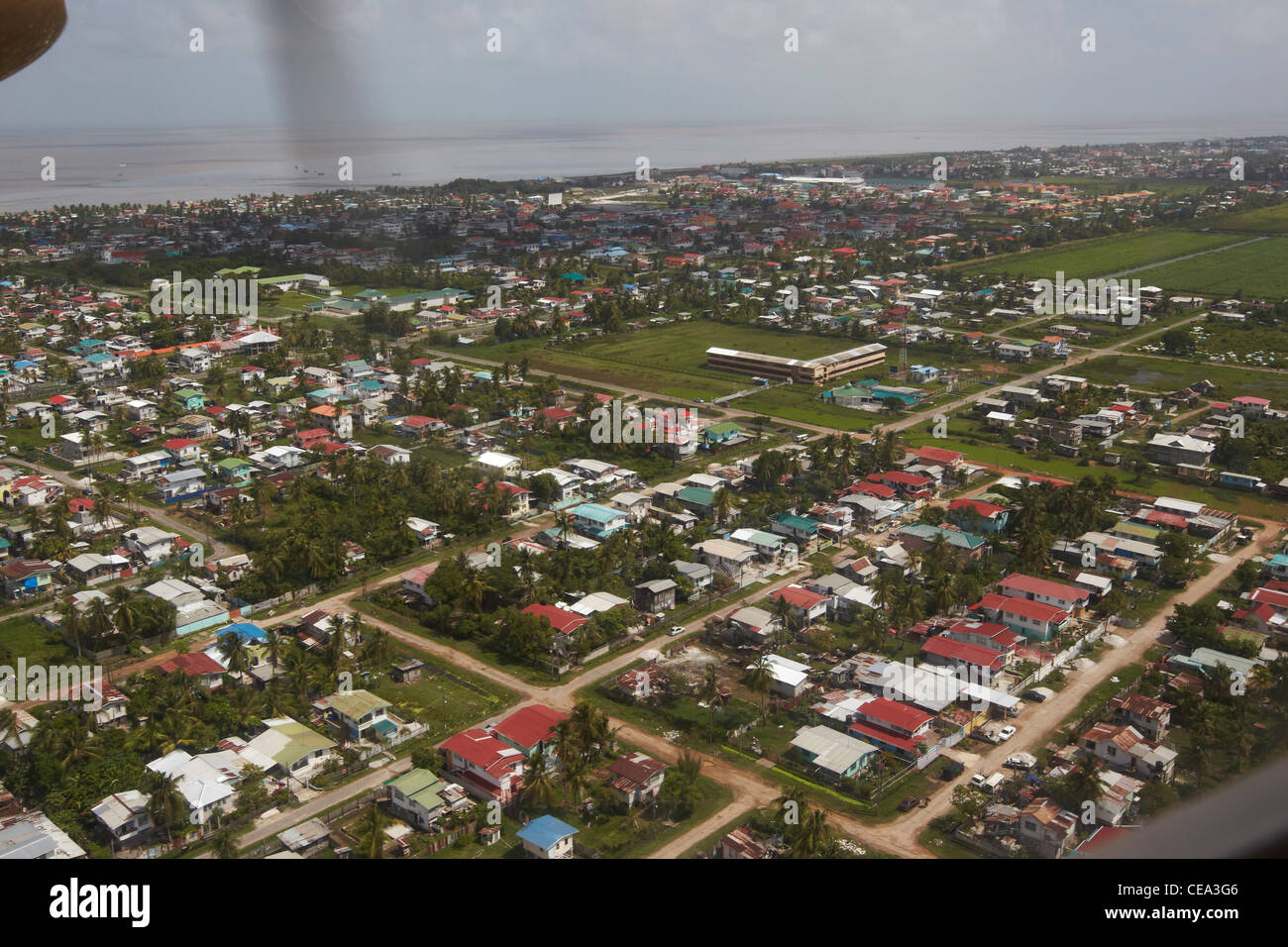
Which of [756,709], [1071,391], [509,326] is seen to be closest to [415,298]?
[509,326]

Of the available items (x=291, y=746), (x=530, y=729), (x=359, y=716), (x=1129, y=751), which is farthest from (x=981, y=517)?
(x=291, y=746)

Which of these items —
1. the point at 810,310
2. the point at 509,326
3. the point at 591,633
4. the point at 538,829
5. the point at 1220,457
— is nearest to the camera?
the point at 538,829

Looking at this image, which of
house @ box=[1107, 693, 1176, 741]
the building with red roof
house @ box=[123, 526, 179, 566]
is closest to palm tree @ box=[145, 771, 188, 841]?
the building with red roof

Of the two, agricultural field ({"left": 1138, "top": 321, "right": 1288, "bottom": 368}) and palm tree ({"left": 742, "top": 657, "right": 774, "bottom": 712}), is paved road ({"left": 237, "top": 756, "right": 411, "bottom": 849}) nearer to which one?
palm tree ({"left": 742, "top": 657, "right": 774, "bottom": 712})

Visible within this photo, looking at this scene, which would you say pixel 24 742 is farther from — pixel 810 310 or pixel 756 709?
pixel 810 310

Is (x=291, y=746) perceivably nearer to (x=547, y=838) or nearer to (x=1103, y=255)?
(x=547, y=838)
